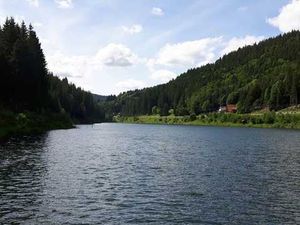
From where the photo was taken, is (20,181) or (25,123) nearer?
(20,181)

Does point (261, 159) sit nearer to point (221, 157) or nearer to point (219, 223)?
point (221, 157)

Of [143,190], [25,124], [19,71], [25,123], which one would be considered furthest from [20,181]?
[19,71]

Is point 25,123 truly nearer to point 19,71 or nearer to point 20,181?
point 19,71

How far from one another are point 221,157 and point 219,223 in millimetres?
39278

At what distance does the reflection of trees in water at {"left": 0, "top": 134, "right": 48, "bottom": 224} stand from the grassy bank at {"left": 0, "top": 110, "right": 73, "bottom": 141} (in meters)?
20.8

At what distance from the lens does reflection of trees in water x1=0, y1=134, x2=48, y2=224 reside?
28.7 metres

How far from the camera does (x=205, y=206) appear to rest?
32.0 metres

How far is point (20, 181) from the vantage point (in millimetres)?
38906

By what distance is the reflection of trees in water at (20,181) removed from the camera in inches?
1130

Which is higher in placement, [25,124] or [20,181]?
[25,124]

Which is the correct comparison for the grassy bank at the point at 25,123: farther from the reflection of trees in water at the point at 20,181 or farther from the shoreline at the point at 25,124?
the reflection of trees in water at the point at 20,181

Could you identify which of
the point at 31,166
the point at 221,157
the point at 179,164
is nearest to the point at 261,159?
the point at 221,157

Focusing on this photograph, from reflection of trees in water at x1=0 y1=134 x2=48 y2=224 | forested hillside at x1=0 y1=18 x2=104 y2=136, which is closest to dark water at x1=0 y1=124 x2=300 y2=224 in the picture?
reflection of trees in water at x1=0 y1=134 x2=48 y2=224

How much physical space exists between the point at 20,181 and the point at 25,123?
6374 centimetres
